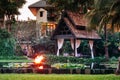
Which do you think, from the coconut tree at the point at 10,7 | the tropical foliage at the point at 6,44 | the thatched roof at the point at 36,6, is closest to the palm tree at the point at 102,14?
the coconut tree at the point at 10,7

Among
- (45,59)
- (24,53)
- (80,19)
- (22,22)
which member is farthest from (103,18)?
(22,22)

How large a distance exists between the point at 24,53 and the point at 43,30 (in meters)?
7.94

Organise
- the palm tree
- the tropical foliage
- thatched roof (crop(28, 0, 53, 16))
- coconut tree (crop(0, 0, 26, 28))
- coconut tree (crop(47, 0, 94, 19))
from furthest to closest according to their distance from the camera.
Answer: thatched roof (crop(28, 0, 53, 16))
coconut tree (crop(0, 0, 26, 28))
the tropical foliage
coconut tree (crop(47, 0, 94, 19))
the palm tree

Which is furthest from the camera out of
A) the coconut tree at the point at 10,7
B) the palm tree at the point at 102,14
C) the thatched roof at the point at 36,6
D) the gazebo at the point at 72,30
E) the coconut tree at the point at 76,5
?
the thatched roof at the point at 36,6

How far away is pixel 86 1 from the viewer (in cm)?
4044

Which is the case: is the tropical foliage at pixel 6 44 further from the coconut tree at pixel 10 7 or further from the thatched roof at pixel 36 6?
the thatched roof at pixel 36 6

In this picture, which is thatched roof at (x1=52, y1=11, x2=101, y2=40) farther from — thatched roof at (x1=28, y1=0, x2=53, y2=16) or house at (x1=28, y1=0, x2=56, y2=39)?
thatched roof at (x1=28, y1=0, x2=53, y2=16)

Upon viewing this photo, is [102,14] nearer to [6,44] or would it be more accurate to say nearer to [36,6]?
[6,44]

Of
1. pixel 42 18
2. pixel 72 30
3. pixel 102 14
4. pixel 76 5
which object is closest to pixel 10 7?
pixel 76 5

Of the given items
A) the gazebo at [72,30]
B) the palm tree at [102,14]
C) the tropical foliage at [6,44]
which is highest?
the palm tree at [102,14]

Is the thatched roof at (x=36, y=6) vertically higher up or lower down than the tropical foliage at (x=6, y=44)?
higher up

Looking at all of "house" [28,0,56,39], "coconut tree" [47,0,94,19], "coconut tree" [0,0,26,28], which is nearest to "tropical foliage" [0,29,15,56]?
"coconut tree" [0,0,26,28]

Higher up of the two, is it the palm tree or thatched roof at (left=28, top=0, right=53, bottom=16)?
thatched roof at (left=28, top=0, right=53, bottom=16)

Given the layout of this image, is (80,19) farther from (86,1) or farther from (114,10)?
(114,10)
